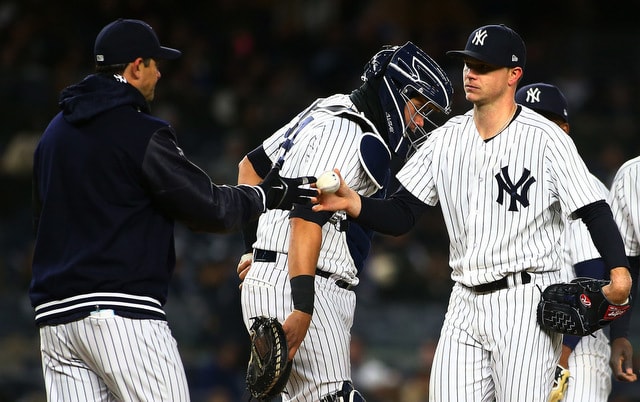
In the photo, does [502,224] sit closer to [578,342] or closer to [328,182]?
[328,182]

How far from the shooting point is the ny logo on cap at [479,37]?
4.44 meters

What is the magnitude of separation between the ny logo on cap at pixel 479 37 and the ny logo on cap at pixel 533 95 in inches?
35.6

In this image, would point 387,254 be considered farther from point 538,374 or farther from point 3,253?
point 538,374

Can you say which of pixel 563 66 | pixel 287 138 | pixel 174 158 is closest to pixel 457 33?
pixel 563 66

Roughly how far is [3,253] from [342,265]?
6144mm

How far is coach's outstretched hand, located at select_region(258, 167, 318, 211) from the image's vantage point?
4.32 m

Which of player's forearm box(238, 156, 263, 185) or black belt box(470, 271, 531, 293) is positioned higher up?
player's forearm box(238, 156, 263, 185)

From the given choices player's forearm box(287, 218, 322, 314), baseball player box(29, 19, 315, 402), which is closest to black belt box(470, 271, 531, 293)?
player's forearm box(287, 218, 322, 314)

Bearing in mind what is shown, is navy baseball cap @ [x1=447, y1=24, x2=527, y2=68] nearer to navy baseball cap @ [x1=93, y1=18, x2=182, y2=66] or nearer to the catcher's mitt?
navy baseball cap @ [x1=93, y1=18, x2=182, y2=66]

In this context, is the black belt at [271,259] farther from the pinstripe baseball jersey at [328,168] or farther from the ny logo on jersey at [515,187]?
the ny logo on jersey at [515,187]

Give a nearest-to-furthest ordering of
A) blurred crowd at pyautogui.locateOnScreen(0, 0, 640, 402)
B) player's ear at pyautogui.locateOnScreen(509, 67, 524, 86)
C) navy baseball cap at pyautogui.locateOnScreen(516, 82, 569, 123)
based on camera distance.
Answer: player's ear at pyautogui.locateOnScreen(509, 67, 524, 86), navy baseball cap at pyautogui.locateOnScreen(516, 82, 569, 123), blurred crowd at pyautogui.locateOnScreen(0, 0, 640, 402)

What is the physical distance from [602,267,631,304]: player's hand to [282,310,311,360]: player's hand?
4.05 feet

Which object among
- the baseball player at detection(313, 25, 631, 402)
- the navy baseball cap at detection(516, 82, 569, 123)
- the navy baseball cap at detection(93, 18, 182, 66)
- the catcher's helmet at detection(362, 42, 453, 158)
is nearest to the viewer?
the navy baseball cap at detection(93, 18, 182, 66)

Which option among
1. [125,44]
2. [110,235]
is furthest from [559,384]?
[125,44]
